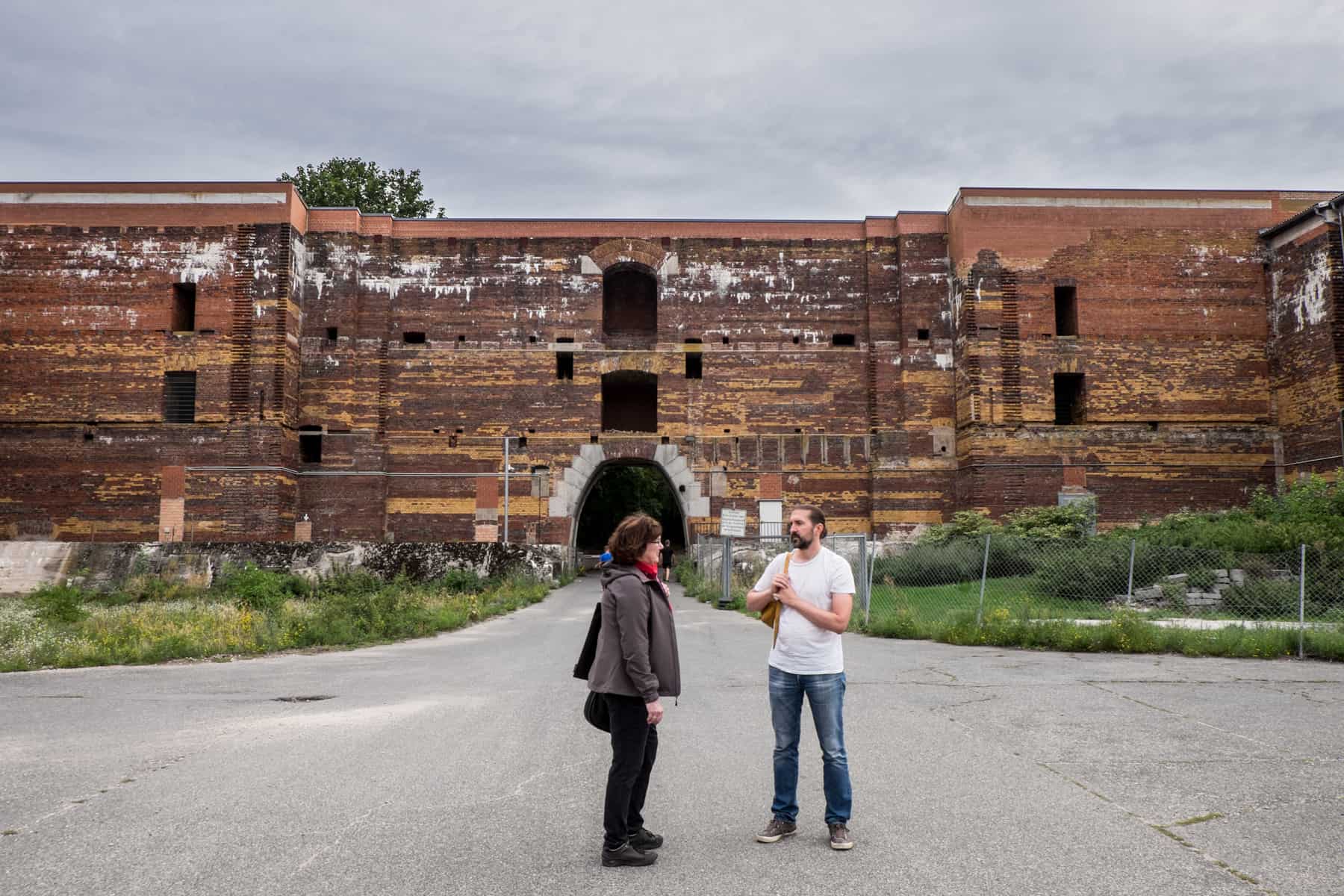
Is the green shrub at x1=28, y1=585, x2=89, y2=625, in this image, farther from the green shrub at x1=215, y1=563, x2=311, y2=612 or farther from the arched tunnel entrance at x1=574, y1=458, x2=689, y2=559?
the arched tunnel entrance at x1=574, y1=458, x2=689, y2=559

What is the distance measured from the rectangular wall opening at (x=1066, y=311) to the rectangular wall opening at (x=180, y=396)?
26.6 metres

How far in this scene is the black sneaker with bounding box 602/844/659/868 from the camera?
4410 mm

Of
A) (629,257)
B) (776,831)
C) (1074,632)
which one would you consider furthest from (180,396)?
(776,831)

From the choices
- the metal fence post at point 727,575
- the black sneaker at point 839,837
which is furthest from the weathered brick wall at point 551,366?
the black sneaker at point 839,837

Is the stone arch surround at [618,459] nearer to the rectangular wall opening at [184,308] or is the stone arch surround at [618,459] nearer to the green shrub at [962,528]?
the green shrub at [962,528]

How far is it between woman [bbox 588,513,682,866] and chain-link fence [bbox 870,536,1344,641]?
976 centimetres

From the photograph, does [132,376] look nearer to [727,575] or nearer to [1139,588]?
[727,575]

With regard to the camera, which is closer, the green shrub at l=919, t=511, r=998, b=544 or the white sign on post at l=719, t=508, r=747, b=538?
→ the white sign on post at l=719, t=508, r=747, b=538

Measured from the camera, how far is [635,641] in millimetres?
4539

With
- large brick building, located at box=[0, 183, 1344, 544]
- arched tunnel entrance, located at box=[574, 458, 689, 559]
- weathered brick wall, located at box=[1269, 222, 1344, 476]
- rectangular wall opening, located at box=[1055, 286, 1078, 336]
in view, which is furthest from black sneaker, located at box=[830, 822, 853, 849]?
arched tunnel entrance, located at box=[574, 458, 689, 559]

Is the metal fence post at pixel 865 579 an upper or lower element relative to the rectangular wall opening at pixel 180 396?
lower

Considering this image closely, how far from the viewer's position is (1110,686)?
9.57m

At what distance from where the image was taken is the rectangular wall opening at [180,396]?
1150 inches

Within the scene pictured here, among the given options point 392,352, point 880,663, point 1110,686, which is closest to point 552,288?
point 392,352
